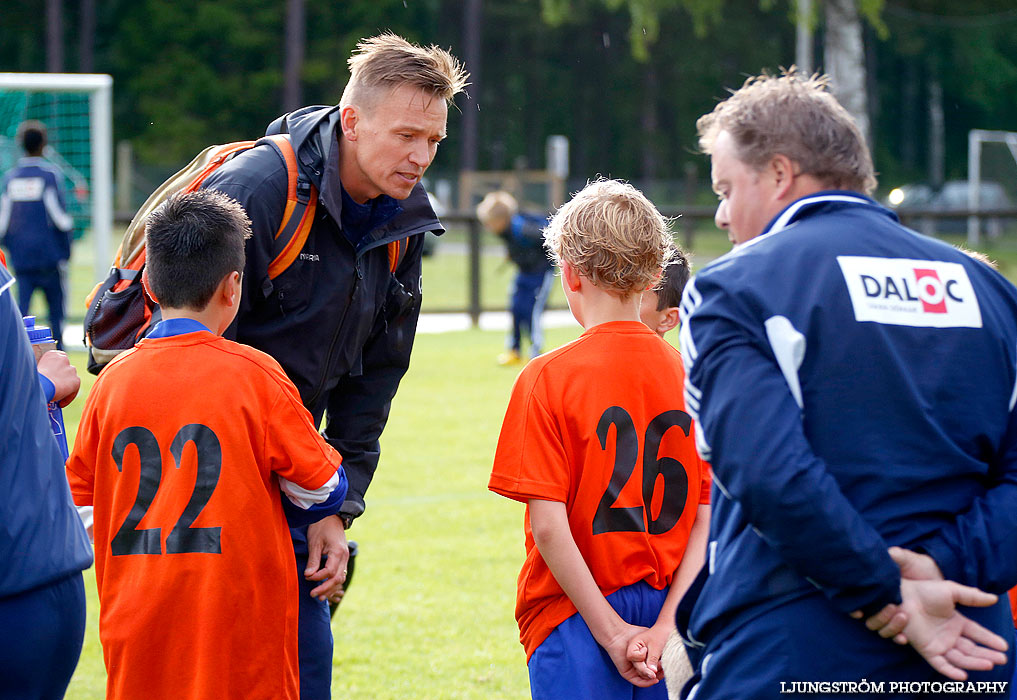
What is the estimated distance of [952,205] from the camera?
1390 inches

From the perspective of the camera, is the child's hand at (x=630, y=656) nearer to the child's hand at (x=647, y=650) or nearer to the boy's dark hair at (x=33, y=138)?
the child's hand at (x=647, y=650)

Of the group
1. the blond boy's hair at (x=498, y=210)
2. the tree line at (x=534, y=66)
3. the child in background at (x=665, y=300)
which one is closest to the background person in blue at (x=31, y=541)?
the child in background at (x=665, y=300)

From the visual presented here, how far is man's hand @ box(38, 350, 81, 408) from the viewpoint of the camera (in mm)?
2615

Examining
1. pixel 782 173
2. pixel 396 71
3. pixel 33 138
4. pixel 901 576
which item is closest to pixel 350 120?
pixel 396 71

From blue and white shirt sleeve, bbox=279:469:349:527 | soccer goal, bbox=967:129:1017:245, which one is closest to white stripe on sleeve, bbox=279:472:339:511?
blue and white shirt sleeve, bbox=279:469:349:527

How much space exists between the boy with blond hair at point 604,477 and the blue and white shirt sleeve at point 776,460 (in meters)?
0.71

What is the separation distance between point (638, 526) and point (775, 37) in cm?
5336

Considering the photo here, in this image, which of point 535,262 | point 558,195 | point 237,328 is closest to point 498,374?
point 535,262

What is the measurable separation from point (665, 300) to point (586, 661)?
4.19 feet

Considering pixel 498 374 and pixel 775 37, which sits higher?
pixel 775 37

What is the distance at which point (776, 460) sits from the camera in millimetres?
1869

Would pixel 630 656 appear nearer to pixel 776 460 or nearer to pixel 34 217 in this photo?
pixel 776 460

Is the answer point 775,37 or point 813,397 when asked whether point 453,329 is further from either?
point 775,37

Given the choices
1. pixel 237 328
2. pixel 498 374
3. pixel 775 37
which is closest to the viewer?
pixel 237 328
